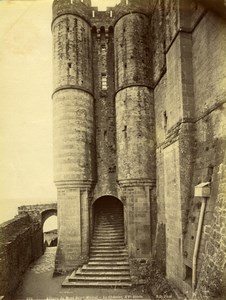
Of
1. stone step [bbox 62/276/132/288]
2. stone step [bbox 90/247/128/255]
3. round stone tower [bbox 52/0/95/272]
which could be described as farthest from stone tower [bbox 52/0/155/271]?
stone step [bbox 62/276/132/288]

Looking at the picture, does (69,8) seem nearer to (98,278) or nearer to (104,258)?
(104,258)

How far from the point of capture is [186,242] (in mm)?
8578

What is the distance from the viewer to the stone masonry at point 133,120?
29.8ft

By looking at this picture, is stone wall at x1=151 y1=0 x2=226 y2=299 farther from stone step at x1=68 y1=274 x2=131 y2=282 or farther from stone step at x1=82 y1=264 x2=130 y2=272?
stone step at x1=82 y1=264 x2=130 y2=272

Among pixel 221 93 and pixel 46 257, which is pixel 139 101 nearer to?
pixel 221 93

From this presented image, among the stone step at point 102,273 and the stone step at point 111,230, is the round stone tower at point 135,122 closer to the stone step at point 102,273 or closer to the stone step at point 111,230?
the stone step at point 111,230

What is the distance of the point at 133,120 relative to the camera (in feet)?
46.3

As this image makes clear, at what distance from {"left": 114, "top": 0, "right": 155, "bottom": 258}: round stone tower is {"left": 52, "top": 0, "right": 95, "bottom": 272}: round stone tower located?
68.6 inches

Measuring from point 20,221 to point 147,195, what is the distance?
7978mm

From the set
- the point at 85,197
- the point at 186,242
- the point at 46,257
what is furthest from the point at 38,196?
the point at 186,242

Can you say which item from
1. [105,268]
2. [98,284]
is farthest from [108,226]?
[98,284]

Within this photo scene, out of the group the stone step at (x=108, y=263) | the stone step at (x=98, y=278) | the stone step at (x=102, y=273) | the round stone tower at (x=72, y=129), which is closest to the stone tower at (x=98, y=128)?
the round stone tower at (x=72, y=129)

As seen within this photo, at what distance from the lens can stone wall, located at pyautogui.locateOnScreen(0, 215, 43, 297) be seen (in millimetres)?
10398

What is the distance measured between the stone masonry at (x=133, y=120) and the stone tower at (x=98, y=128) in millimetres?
52
